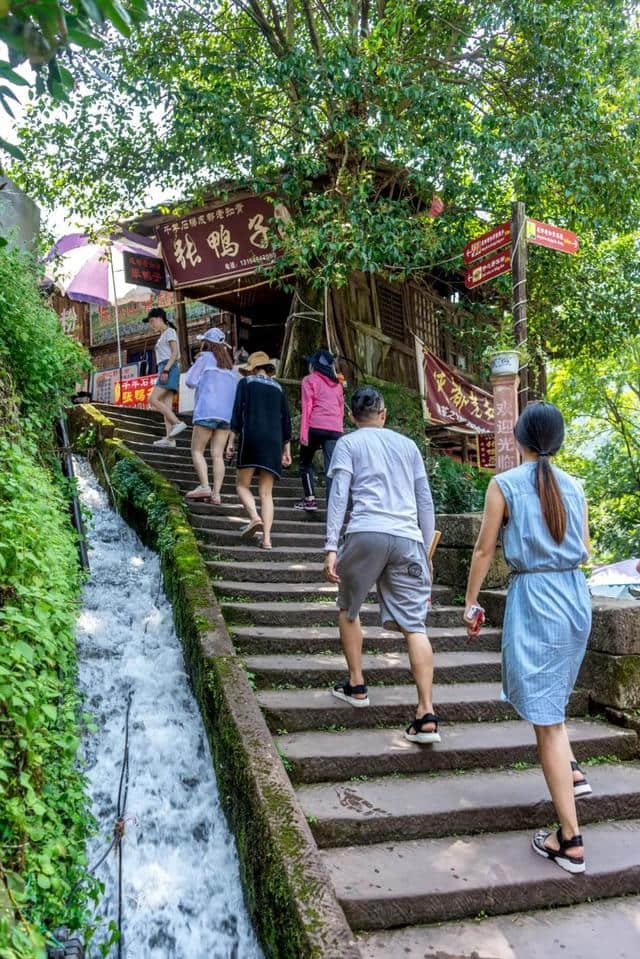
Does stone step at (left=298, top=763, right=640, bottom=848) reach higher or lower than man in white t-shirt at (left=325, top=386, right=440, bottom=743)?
lower

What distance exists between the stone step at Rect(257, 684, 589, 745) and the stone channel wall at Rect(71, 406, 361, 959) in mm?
357

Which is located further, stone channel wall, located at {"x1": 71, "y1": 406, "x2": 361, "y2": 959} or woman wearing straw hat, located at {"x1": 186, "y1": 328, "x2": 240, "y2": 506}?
woman wearing straw hat, located at {"x1": 186, "y1": 328, "x2": 240, "y2": 506}

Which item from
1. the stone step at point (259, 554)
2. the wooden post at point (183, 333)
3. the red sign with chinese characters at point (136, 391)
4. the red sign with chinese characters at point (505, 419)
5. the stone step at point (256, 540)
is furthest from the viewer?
the red sign with chinese characters at point (136, 391)

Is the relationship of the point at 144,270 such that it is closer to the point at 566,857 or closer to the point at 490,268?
the point at 490,268

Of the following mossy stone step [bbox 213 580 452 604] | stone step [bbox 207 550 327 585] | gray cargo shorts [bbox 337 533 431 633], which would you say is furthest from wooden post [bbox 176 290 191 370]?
gray cargo shorts [bbox 337 533 431 633]

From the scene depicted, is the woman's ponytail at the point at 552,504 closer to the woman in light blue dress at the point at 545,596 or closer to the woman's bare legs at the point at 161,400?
the woman in light blue dress at the point at 545,596

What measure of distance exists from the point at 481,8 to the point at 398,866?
11.1 meters

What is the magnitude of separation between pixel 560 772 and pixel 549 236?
5.35 meters

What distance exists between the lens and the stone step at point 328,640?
17.4 feet

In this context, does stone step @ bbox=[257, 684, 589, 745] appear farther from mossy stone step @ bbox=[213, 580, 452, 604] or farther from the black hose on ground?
the black hose on ground

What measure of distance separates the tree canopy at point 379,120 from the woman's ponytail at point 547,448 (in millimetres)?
6228

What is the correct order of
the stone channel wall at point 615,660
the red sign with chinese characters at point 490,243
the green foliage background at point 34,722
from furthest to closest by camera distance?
1. the red sign with chinese characters at point 490,243
2. the stone channel wall at point 615,660
3. the green foliage background at point 34,722

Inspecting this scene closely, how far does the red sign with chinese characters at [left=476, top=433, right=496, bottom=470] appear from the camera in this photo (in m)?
17.1

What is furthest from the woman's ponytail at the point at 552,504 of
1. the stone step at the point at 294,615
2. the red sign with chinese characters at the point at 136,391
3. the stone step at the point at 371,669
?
the red sign with chinese characters at the point at 136,391
